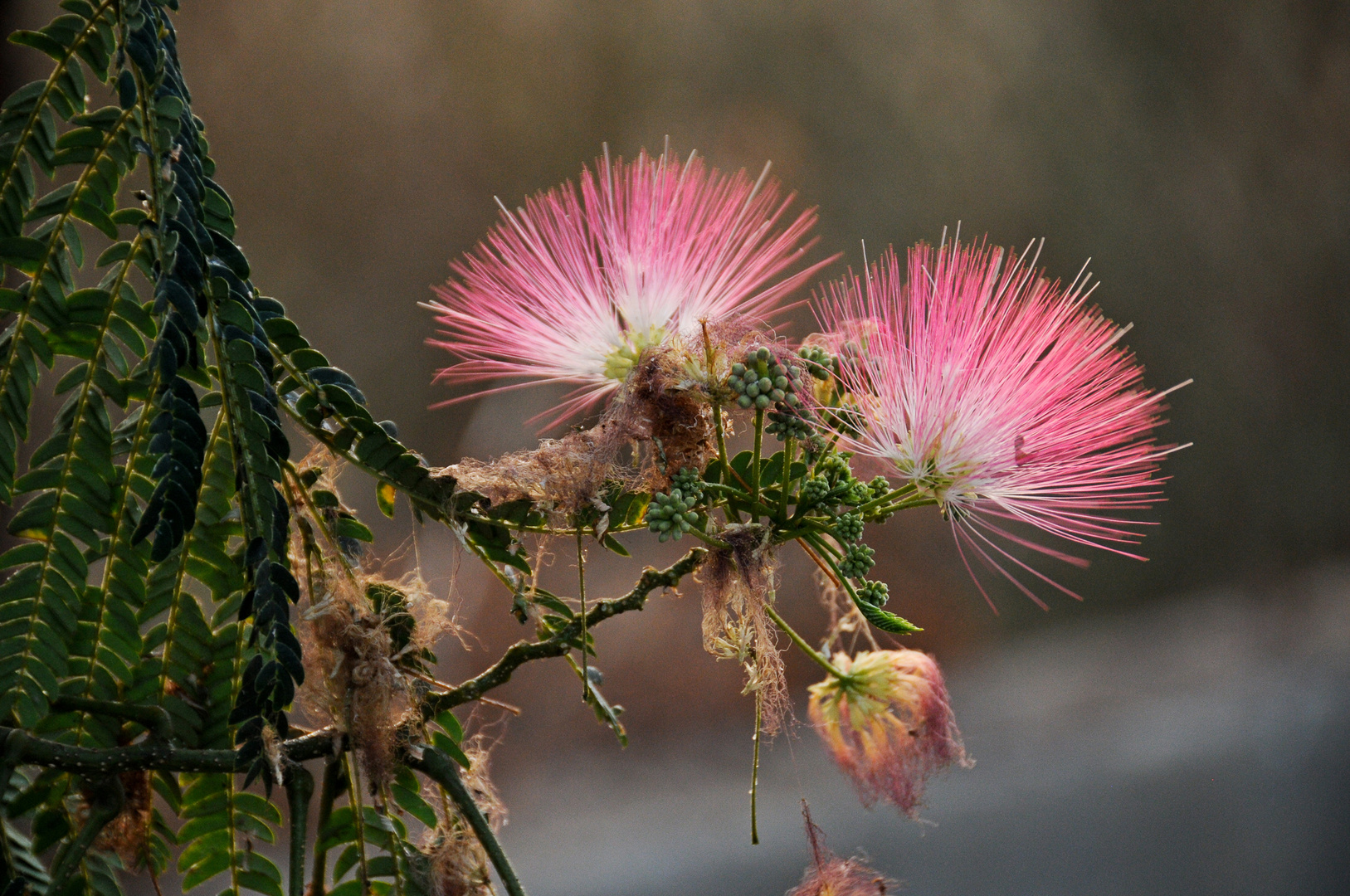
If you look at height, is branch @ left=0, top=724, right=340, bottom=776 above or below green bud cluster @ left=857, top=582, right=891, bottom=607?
above

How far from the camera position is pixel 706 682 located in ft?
5.40

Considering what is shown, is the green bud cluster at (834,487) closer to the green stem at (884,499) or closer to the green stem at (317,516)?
the green stem at (884,499)

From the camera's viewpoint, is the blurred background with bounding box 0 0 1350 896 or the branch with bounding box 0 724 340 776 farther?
the blurred background with bounding box 0 0 1350 896

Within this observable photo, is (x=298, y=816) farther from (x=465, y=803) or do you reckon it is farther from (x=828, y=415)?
(x=828, y=415)

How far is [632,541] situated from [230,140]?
2.92 feet

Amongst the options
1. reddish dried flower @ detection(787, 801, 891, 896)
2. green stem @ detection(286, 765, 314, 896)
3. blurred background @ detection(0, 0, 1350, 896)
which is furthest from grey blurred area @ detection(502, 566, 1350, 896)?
green stem @ detection(286, 765, 314, 896)

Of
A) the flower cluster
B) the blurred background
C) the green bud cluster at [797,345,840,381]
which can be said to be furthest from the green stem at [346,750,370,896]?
the blurred background

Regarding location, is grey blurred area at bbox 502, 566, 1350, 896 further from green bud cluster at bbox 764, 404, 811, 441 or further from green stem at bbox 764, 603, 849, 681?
green bud cluster at bbox 764, 404, 811, 441

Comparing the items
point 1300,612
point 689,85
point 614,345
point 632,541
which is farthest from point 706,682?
point 614,345

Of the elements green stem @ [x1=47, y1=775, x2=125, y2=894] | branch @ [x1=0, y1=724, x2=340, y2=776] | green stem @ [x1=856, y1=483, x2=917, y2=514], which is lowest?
green stem @ [x1=47, y1=775, x2=125, y2=894]

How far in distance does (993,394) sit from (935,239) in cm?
154

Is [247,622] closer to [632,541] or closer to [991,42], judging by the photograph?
[632,541]

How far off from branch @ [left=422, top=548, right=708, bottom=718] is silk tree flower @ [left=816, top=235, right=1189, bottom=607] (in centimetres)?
8

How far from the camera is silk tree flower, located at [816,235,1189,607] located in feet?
1.15
